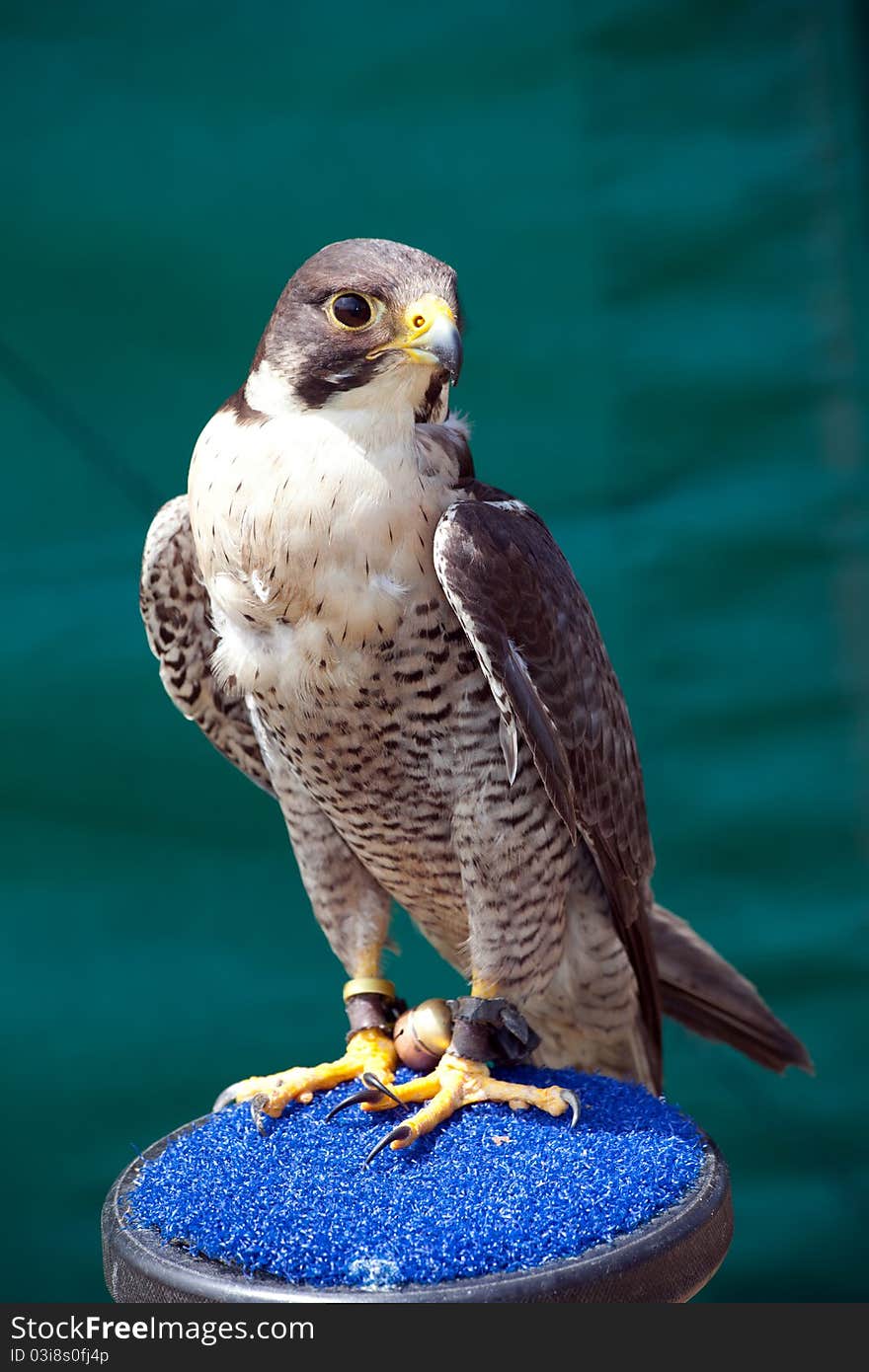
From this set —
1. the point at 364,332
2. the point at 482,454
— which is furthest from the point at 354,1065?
the point at 482,454

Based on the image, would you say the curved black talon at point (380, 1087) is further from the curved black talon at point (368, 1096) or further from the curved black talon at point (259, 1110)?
the curved black talon at point (259, 1110)

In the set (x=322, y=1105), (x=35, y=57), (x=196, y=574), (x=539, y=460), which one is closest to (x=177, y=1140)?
(x=322, y=1105)

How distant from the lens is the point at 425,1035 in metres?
1.65

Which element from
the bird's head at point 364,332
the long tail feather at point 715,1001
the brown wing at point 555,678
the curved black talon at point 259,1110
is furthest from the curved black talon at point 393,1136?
the bird's head at point 364,332

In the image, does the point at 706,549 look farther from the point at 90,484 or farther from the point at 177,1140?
the point at 177,1140

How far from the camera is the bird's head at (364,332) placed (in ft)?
4.29

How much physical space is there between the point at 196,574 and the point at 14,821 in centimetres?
92

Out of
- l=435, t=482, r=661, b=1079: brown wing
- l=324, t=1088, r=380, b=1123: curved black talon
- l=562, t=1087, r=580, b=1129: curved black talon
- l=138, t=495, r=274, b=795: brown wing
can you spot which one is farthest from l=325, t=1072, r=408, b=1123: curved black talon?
l=138, t=495, r=274, b=795: brown wing

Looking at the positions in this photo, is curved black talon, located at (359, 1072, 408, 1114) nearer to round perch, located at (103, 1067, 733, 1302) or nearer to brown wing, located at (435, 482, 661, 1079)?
round perch, located at (103, 1067, 733, 1302)

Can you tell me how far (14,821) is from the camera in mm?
2381

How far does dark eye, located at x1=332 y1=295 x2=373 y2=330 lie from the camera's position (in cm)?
133

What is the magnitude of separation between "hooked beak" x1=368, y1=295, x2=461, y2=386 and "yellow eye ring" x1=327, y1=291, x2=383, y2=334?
37 millimetres

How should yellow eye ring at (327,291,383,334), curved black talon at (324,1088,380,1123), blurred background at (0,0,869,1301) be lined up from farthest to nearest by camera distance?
blurred background at (0,0,869,1301), curved black talon at (324,1088,380,1123), yellow eye ring at (327,291,383,334)

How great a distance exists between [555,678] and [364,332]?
45 centimetres
